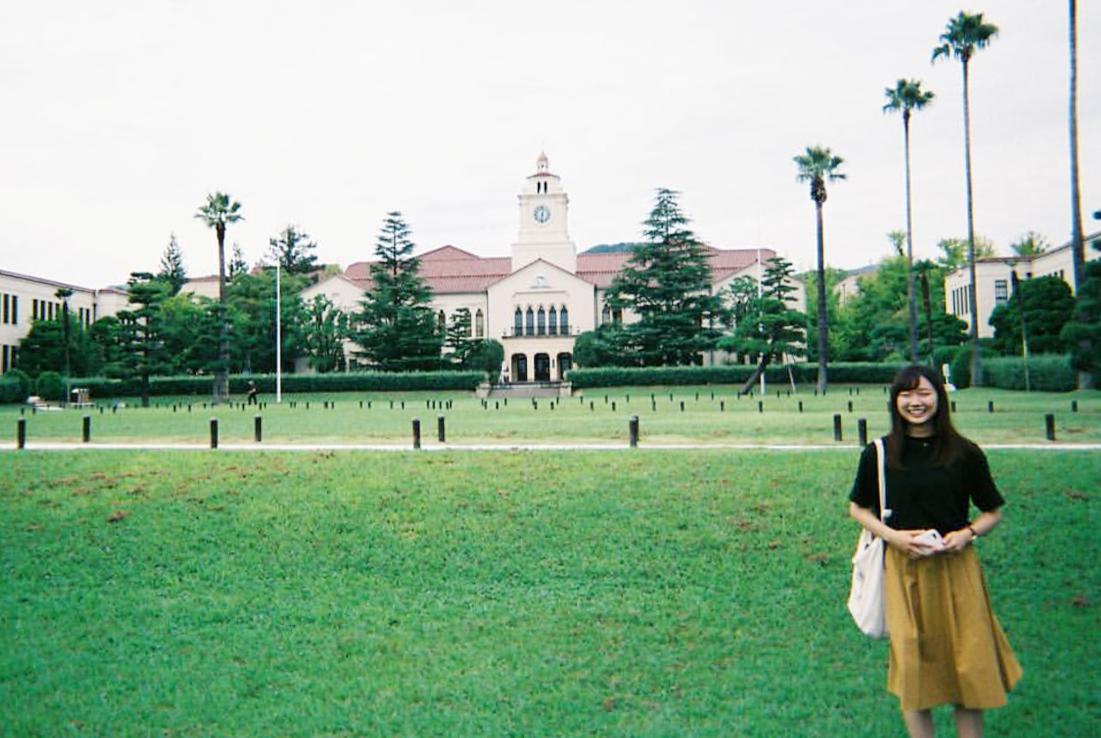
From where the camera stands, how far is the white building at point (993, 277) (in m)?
54.4

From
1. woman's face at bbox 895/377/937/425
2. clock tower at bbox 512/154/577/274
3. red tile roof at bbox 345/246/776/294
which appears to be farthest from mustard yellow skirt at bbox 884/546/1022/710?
clock tower at bbox 512/154/577/274

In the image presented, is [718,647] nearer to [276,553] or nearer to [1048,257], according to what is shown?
[276,553]

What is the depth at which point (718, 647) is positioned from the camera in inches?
263

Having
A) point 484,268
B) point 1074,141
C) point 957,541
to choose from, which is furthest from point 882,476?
point 484,268

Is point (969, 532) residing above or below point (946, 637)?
above

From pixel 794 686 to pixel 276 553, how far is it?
6.00 meters

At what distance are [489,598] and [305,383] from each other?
154 feet

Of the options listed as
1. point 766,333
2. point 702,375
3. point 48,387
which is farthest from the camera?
point 702,375

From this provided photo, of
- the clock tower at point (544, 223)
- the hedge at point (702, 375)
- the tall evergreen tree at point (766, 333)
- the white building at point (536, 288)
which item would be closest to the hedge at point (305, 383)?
the hedge at point (702, 375)

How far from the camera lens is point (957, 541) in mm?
3734

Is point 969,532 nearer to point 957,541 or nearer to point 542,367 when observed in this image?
point 957,541

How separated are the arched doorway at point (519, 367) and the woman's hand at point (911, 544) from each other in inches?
2409

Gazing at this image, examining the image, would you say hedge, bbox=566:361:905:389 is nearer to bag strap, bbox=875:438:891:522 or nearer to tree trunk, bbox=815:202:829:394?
tree trunk, bbox=815:202:829:394

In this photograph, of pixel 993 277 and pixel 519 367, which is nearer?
pixel 993 277
